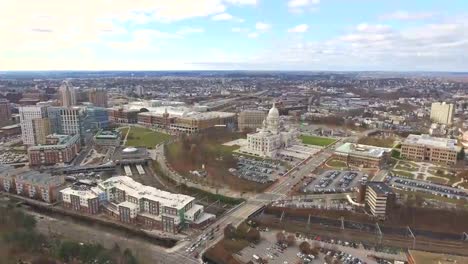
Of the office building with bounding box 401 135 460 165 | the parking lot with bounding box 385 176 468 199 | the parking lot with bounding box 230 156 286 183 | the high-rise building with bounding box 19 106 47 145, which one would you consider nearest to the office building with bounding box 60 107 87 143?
the high-rise building with bounding box 19 106 47 145

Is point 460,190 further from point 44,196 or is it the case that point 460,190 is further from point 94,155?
point 94,155

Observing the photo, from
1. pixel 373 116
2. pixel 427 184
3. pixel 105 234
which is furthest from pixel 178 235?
pixel 373 116

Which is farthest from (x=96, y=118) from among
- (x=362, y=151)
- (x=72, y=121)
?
(x=362, y=151)

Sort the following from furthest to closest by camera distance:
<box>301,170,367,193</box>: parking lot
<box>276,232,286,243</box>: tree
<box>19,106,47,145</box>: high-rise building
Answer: <box>19,106,47,145</box>: high-rise building < <box>301,170,367,193</box>: parking lot < <box>276,232,286,243</box>: tree

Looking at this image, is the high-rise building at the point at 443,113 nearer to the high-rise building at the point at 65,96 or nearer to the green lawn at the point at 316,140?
the green lawn at the point at 316,140

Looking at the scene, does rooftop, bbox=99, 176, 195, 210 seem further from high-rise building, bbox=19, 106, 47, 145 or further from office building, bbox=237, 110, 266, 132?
office building, bbox=237, 110, 266, 132
